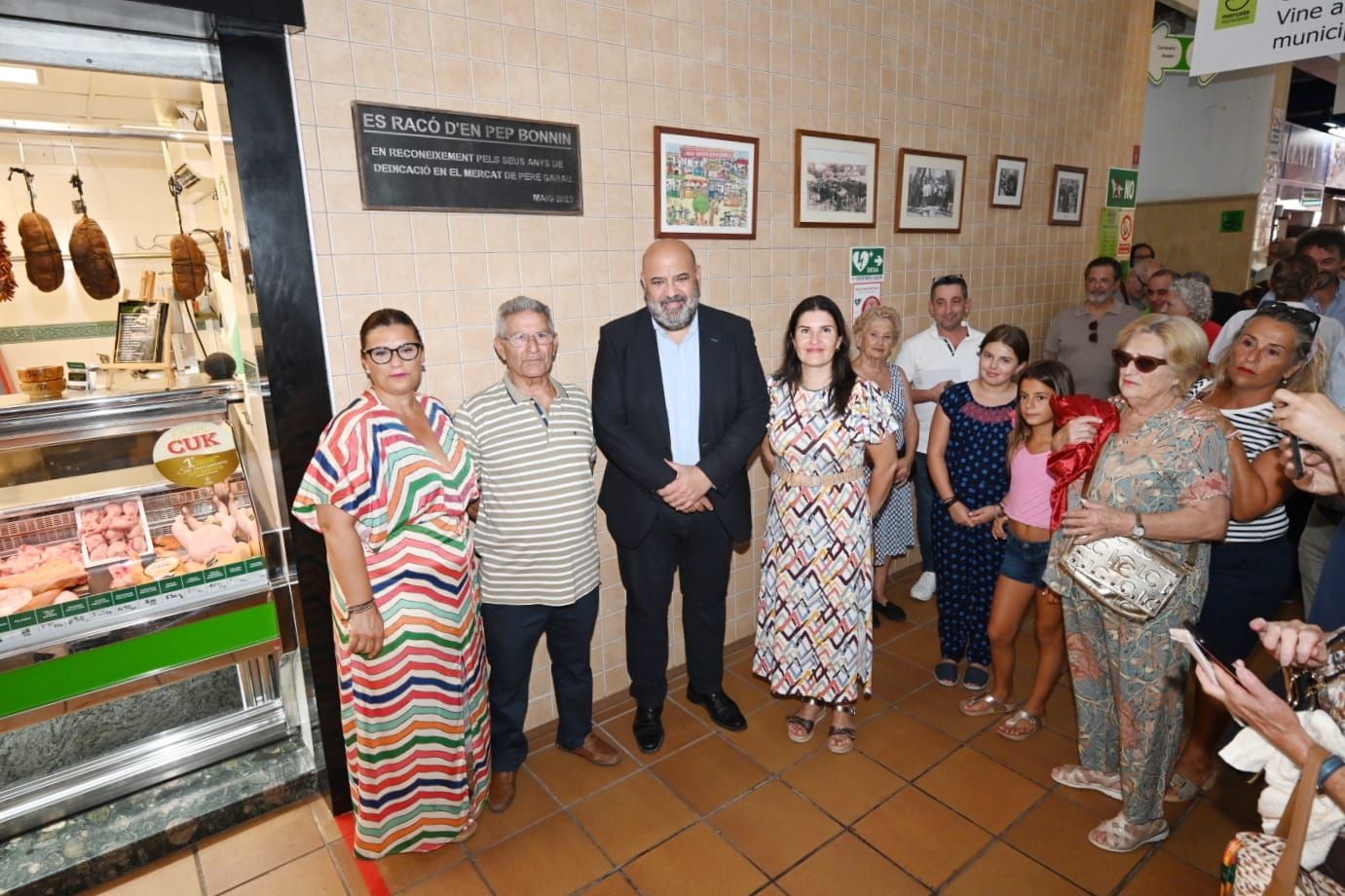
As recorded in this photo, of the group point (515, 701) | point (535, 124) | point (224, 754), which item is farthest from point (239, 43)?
point (224, 754)

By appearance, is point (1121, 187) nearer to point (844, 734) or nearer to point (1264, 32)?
point (1264, 32)

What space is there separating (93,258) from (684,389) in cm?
249

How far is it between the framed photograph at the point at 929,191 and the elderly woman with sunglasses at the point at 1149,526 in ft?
6.48

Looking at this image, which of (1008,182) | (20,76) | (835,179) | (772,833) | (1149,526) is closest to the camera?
(1149,526)

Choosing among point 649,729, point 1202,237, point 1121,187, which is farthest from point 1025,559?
point 1202,237

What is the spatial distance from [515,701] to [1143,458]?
7.27 feet

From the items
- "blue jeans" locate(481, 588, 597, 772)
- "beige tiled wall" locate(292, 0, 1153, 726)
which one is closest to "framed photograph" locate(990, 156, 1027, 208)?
"beige tiled wall" locate(292, 0, 1153, 726)

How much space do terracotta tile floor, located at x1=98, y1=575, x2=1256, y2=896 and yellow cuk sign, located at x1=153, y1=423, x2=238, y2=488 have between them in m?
1.26

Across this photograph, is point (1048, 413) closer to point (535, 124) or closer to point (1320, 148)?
point (535, 124)

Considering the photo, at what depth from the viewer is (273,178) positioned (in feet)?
6.90

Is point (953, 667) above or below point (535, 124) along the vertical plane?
below

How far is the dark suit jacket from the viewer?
8.51 feet

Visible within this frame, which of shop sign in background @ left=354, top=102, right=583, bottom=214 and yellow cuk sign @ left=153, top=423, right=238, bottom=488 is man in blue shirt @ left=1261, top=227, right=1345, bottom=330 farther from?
yellow cuk sign @ left=153, top=423, right=238, bottom=488

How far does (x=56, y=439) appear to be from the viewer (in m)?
2.18
